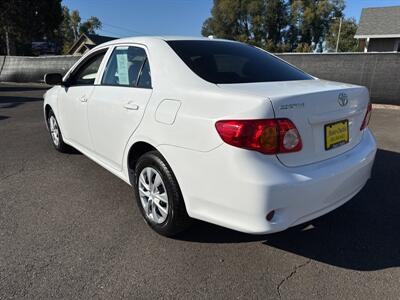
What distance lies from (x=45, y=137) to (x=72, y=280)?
4.40 metres

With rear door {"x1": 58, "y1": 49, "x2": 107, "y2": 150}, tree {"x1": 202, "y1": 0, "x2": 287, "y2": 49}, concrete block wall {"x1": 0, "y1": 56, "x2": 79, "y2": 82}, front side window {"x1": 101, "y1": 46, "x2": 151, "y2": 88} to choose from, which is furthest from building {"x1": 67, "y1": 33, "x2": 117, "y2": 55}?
front side window {"x1": 101, "y1": 46, "x2": 151, "y2": 88}

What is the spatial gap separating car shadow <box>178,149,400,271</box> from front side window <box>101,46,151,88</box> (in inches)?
54.0

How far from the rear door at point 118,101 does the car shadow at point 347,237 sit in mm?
1044

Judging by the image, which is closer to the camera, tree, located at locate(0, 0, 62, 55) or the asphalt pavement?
the asphalt pavement

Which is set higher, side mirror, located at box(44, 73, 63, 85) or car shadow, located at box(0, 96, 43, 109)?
side mirror, located at box(44, 73, 63, 85)

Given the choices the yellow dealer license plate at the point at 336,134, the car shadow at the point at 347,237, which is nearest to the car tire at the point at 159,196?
the car shadow at the point at 347,237

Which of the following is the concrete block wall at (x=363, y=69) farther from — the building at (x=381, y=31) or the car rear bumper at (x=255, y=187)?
the building at (x=381, y=31)

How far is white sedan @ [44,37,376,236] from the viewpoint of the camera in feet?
6.96

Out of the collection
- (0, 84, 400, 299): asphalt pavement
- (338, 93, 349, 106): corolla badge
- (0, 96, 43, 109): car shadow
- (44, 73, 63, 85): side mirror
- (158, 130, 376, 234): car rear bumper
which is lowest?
(0, 96, 43, 109): car shadow

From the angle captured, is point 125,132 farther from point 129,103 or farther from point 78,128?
point 78,128

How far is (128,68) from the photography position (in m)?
3.22

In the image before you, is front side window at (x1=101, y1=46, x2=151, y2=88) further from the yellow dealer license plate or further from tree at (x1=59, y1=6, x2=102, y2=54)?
tree at (x1=59, y1=6, x2=102, y2=54)

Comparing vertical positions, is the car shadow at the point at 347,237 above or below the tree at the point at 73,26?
below

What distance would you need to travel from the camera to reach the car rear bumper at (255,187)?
6.91ft
